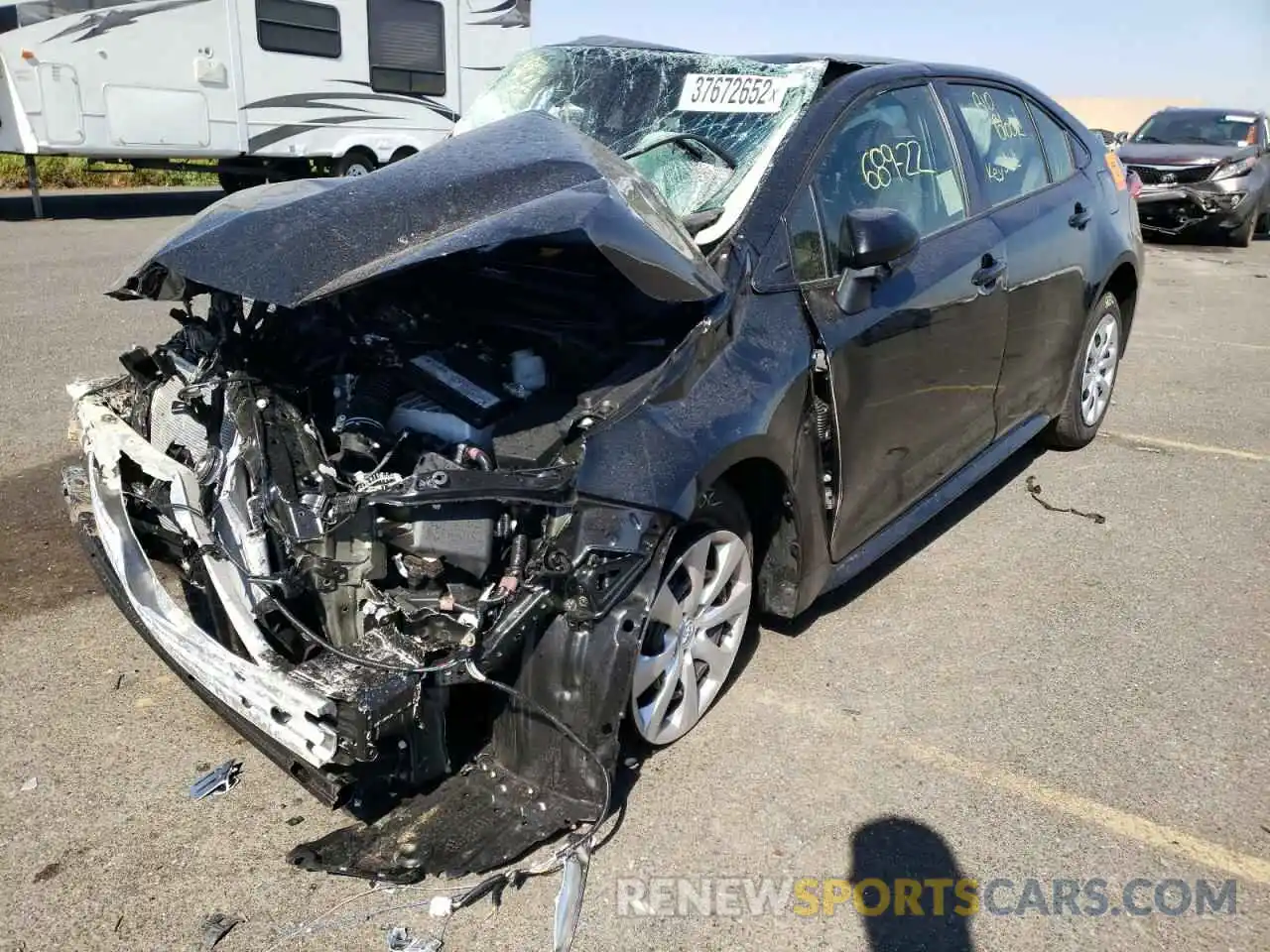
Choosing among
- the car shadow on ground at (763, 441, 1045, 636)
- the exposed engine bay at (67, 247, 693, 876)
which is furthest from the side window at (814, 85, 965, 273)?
the car shadow on ground at (763, 441, 1045, 636)

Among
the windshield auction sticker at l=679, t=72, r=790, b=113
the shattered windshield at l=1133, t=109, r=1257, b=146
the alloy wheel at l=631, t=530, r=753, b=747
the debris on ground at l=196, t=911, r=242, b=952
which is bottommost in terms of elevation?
the debris on ground at l=196, t=911, r=242, b=952

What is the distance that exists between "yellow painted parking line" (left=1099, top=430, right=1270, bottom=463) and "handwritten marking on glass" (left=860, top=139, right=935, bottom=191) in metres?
2.88

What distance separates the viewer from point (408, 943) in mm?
2383

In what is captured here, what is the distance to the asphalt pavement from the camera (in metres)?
2.49

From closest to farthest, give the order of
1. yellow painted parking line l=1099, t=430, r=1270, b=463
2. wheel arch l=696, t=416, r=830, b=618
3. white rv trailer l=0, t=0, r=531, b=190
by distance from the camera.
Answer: wheel arch l=696, t=416, r=830, b=618 → yellow painted parking line l=1099, t=430, r=1270, b=463 → white rv trailer l=0, t=0, r=531, b=190

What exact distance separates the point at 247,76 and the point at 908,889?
13.7 meters

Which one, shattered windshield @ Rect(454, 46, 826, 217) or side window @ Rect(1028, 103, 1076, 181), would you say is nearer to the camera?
shattered windshield @ Rect(454, 46, 826, 217)

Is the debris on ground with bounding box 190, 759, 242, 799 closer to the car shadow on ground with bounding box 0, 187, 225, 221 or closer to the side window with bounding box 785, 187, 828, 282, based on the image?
the side window with bounding box 785, 187, 828, 282

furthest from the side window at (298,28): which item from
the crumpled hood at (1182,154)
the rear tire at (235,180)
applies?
the crumpled hood at (1182,154)

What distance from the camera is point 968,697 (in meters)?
3.42

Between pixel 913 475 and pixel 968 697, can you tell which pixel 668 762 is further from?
pixel 913 475

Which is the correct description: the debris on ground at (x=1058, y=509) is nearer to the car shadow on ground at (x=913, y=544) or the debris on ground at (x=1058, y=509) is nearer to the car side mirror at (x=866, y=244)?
the car shadow on ground at (x=913, y=544)

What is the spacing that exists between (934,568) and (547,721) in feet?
7.27

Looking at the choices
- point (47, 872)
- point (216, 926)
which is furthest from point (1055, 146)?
point (47, 872)
